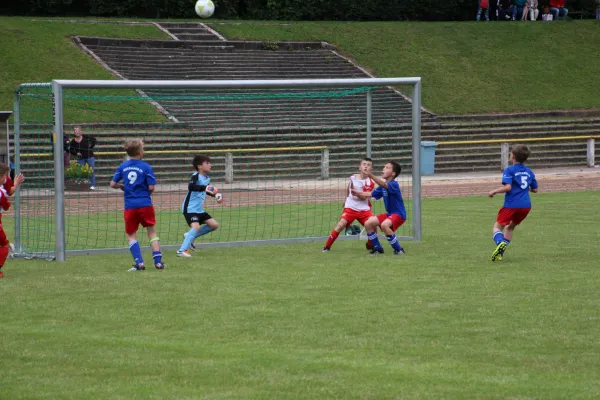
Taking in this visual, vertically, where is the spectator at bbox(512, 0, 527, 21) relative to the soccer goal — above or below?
above

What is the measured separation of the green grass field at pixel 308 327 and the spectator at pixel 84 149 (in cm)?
826

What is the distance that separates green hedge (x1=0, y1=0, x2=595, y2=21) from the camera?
42688 mm

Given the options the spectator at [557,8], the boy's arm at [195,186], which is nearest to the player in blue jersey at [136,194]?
the boy's arm at [195,186]

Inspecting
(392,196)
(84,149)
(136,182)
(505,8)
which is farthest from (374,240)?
(505,8)

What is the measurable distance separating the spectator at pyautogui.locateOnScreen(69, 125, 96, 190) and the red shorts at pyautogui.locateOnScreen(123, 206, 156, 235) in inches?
361

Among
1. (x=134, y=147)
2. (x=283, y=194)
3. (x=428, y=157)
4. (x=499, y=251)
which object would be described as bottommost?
(x=499, y=251)

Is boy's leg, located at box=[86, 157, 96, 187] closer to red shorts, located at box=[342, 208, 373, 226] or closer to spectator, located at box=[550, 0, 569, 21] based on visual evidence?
red shorts, located at box=[342, 208, 373, 226]

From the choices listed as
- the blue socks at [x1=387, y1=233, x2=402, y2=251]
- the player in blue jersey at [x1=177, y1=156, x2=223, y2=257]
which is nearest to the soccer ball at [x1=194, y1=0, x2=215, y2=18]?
the player in blue jersey at [x1=177, y1=156, x2=223, y2=257]

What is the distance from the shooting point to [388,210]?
1388 centimetres

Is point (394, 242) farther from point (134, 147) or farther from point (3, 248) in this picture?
point (3, 248)

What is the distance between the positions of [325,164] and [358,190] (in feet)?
33.0

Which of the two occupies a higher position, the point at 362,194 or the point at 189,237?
the point at 362,194

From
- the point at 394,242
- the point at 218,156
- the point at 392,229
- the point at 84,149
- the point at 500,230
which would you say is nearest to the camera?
the point at 500,230

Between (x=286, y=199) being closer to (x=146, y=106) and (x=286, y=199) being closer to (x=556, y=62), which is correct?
(x=146, y=106)
